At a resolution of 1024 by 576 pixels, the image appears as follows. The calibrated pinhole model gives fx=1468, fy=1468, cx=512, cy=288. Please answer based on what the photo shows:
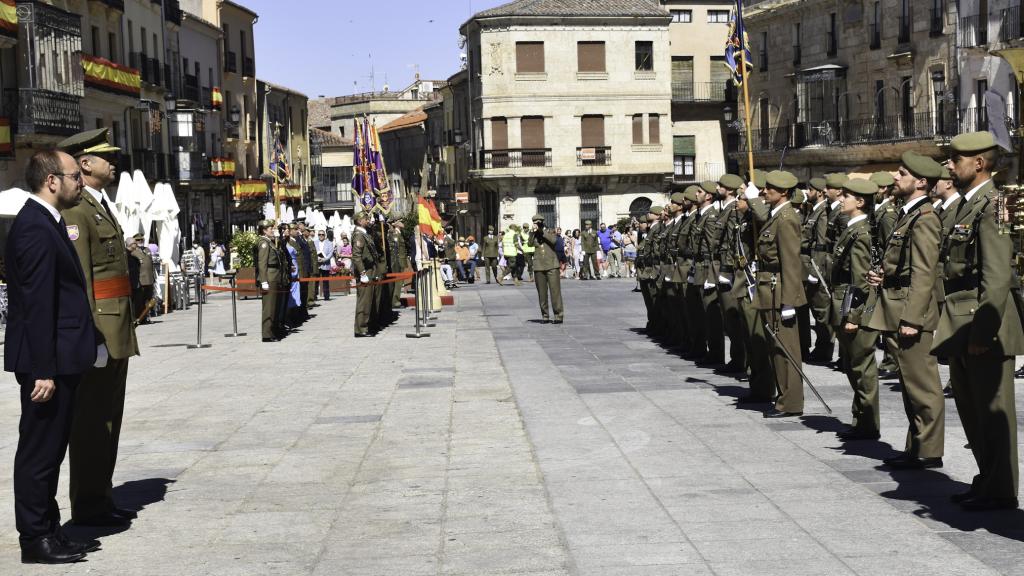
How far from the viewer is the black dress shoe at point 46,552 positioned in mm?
6945

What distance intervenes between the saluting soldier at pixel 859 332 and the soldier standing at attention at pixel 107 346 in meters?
4.55

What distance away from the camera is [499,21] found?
63.4 metres

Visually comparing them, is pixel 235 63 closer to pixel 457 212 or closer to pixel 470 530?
pixel 457 212

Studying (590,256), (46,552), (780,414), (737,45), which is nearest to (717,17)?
(590,256)

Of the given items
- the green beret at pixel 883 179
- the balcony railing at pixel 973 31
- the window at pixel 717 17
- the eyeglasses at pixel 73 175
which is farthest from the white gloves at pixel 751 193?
the window at pixel 717 17

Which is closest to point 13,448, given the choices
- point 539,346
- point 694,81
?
point 539,346

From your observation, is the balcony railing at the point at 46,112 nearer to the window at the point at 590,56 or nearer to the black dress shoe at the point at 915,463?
the window at the point at 590,56

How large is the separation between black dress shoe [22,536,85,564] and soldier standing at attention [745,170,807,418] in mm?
5946

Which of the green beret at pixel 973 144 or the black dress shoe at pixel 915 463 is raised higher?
the green beret at pixel 973 144

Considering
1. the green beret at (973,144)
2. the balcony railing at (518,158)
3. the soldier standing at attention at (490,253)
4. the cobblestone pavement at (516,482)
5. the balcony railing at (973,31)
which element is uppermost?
the balcony railing at (973,31)

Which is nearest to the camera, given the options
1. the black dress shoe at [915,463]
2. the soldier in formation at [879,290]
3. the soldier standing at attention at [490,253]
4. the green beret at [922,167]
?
the soldier in formation at [879,290]

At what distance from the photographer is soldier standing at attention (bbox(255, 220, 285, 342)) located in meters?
21.2

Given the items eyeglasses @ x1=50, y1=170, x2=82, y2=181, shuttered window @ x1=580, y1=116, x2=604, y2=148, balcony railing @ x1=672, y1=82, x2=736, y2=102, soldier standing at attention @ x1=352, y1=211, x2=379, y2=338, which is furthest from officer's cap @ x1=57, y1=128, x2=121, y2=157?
balcony railing @ x1=672, y1=82, x2=736, y2=102

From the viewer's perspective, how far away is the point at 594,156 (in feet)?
211
